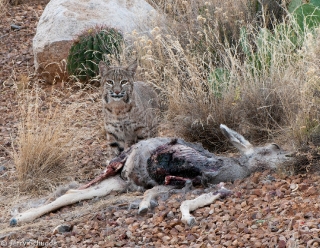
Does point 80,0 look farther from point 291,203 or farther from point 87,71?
point 291,203

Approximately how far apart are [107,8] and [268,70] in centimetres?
388

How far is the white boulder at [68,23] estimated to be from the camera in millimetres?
10500

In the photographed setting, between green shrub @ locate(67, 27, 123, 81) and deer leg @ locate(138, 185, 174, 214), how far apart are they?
147 inches

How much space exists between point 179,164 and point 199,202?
67 cm

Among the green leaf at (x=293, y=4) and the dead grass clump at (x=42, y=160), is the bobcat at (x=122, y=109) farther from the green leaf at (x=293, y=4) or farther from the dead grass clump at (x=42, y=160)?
the green leaf at (x=293, y=4)

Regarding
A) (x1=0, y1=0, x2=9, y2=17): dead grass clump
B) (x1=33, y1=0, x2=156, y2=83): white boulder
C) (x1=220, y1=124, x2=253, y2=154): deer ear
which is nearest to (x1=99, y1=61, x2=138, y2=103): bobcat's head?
(x1=220, y1=124, x2=253, y2=154): deer ear

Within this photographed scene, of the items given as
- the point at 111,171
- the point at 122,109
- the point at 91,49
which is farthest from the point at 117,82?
the point at 91,49

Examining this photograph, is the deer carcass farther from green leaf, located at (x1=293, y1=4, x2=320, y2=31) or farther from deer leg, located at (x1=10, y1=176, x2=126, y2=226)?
green leaf, located at (x1=293, y1=4, x2=320, y2=31)

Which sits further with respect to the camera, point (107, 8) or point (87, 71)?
point (107, 8)

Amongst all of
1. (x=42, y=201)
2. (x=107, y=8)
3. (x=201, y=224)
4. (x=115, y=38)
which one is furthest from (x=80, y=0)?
(x=201, y=224)

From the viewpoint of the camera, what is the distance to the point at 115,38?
967 centimetres

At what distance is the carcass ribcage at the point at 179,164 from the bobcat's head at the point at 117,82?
1.39m

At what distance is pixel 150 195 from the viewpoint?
19.3 ft

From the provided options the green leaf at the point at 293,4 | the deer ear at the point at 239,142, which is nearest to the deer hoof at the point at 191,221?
the deer ear at the point at 239,142
